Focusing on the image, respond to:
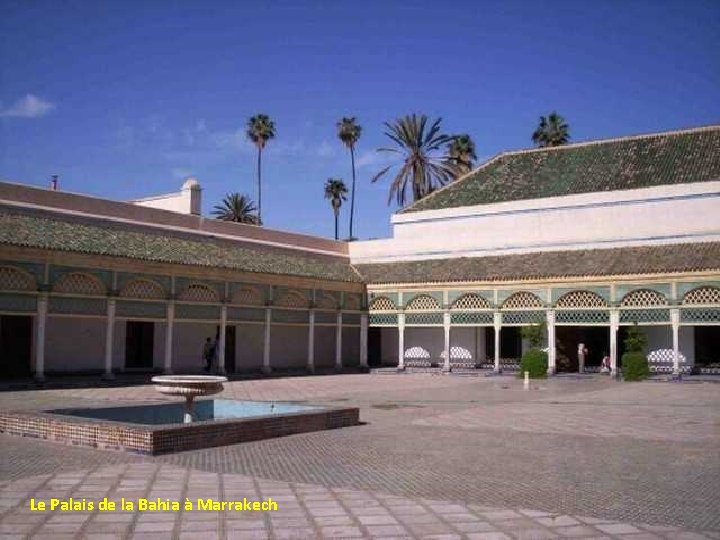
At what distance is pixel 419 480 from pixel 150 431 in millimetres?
3673

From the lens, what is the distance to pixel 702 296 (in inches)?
1029

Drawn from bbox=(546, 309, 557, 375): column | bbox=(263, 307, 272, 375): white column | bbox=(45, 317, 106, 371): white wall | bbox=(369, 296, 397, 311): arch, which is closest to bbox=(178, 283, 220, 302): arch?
bbox=(263, 307, 272, 375): white column

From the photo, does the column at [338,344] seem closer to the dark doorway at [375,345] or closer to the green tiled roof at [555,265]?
the green tiled roof at [555,265]

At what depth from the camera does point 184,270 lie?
25.7 m

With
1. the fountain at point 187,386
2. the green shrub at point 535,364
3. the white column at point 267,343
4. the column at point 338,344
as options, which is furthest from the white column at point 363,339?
the fountain at point 187,386

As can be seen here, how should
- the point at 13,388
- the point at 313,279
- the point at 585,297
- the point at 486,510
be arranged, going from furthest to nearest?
1. the point at 313,279
2. the point at 585,297
3. the point at 13,388
4. the point at 486,510

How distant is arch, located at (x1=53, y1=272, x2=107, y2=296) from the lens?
22.3m

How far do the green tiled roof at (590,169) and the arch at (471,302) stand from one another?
5.90 metres

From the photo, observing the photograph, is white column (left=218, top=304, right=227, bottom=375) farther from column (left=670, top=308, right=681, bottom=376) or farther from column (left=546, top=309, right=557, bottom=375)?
column (left=670, top=308, right=681, bottom=376)

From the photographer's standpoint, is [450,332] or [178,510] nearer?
[178,510]

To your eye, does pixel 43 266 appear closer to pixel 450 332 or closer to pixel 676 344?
pixel 450 332

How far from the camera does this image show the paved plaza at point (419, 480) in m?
6.52

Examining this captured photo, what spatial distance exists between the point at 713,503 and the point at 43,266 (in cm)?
1872

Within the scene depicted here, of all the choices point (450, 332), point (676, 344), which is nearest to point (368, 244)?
point (450, 332)
